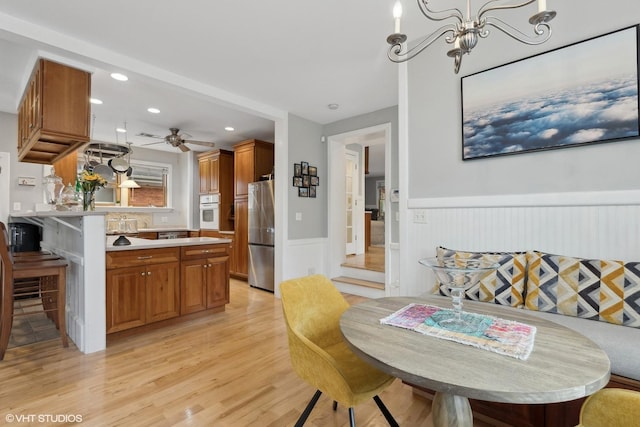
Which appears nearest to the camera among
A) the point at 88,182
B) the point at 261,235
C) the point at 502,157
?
the point at 502,157

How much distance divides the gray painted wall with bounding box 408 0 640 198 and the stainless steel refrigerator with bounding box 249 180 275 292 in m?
2.48

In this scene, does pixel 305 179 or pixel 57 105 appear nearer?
pixel 57 105

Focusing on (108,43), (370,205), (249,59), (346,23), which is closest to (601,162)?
(346,23)

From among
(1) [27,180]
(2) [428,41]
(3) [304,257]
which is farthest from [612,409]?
(1) [27,180]

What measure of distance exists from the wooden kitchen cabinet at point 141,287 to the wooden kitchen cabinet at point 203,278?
0.27 feet

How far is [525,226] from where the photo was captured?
2.10 m

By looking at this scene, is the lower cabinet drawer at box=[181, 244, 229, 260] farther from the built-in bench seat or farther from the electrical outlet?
the built-in bench seat

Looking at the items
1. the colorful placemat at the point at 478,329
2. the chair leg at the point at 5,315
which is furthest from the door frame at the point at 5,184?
the colorful placemat at the point at 478,329

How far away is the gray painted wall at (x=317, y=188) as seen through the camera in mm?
4332

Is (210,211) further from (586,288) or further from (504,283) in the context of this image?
(586,288)

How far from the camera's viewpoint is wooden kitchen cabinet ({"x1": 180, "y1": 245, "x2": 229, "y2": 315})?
126 inches

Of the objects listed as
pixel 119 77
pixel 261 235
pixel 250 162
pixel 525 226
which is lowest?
pixel 261 235

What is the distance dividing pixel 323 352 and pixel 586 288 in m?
1.54

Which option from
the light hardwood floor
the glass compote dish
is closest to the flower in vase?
the light hardwood floor
